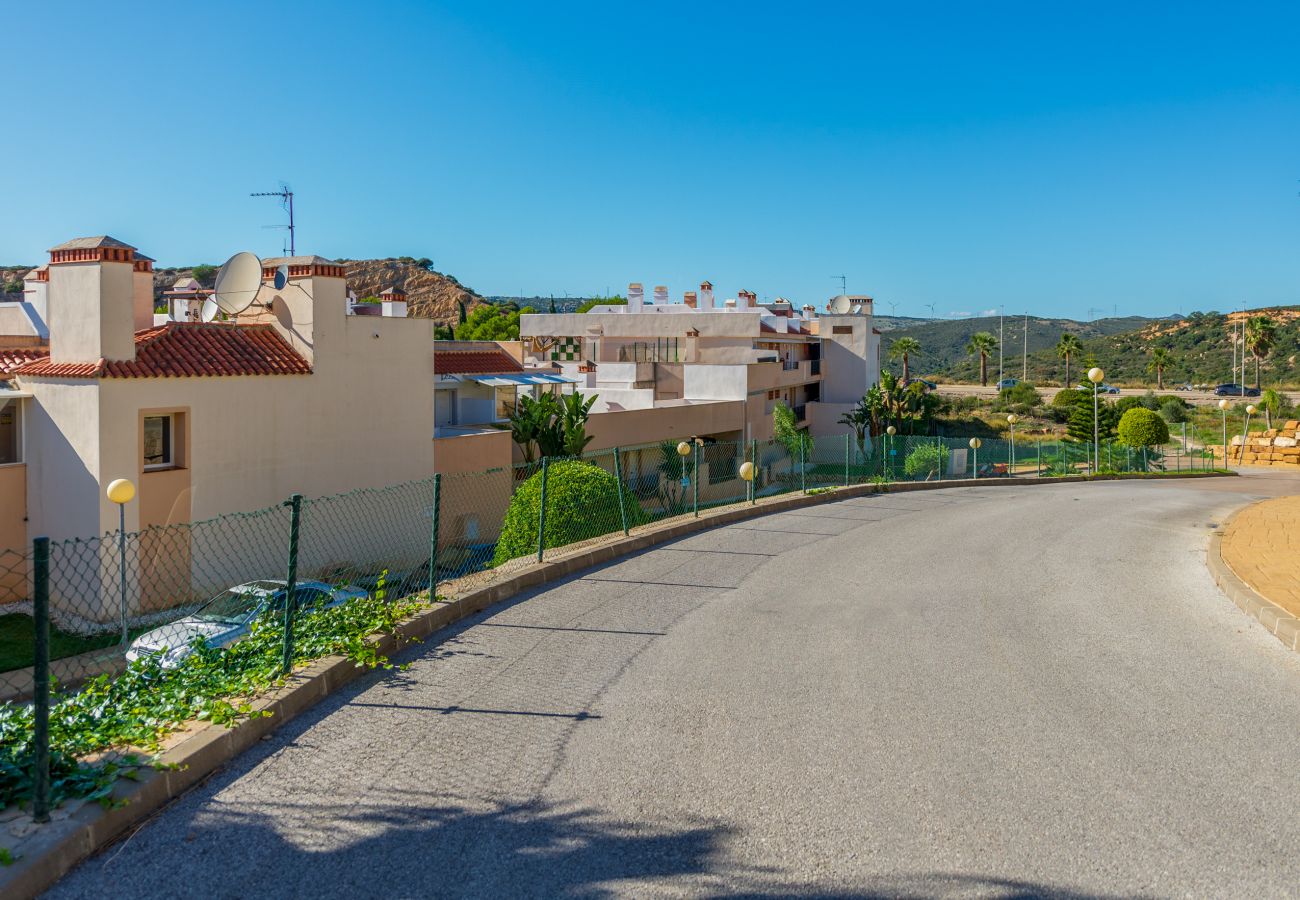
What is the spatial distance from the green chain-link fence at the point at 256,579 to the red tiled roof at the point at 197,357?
2.87 meters

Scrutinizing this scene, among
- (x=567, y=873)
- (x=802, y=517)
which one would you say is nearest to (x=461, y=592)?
(x=567, y=873)

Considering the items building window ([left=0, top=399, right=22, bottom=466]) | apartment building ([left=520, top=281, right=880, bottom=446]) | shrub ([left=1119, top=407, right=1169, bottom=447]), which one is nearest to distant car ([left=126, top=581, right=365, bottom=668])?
building window ([left=0, top=399, right=22, bottom=466])

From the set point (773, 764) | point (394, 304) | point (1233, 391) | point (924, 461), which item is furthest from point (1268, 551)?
point (1233, 391)

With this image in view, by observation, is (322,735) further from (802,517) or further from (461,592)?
(802,517)

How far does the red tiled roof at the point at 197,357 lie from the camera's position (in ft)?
59.5

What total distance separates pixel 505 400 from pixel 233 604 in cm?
2105

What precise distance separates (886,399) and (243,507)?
3974 centimetres

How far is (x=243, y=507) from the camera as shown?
66.9ft

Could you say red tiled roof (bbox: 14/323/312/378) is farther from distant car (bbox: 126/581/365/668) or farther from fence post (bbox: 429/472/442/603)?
fence post (bbox: 429/472/442/603)

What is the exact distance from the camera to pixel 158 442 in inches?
753

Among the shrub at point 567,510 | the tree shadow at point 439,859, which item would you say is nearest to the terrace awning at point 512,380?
the shrub at point 567,510

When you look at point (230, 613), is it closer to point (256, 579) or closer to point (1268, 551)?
point (256, 579)

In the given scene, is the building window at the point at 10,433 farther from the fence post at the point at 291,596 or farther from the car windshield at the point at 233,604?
the fence post at the point at 291,596

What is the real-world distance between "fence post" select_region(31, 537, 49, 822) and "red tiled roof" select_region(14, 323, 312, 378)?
14433 mm
